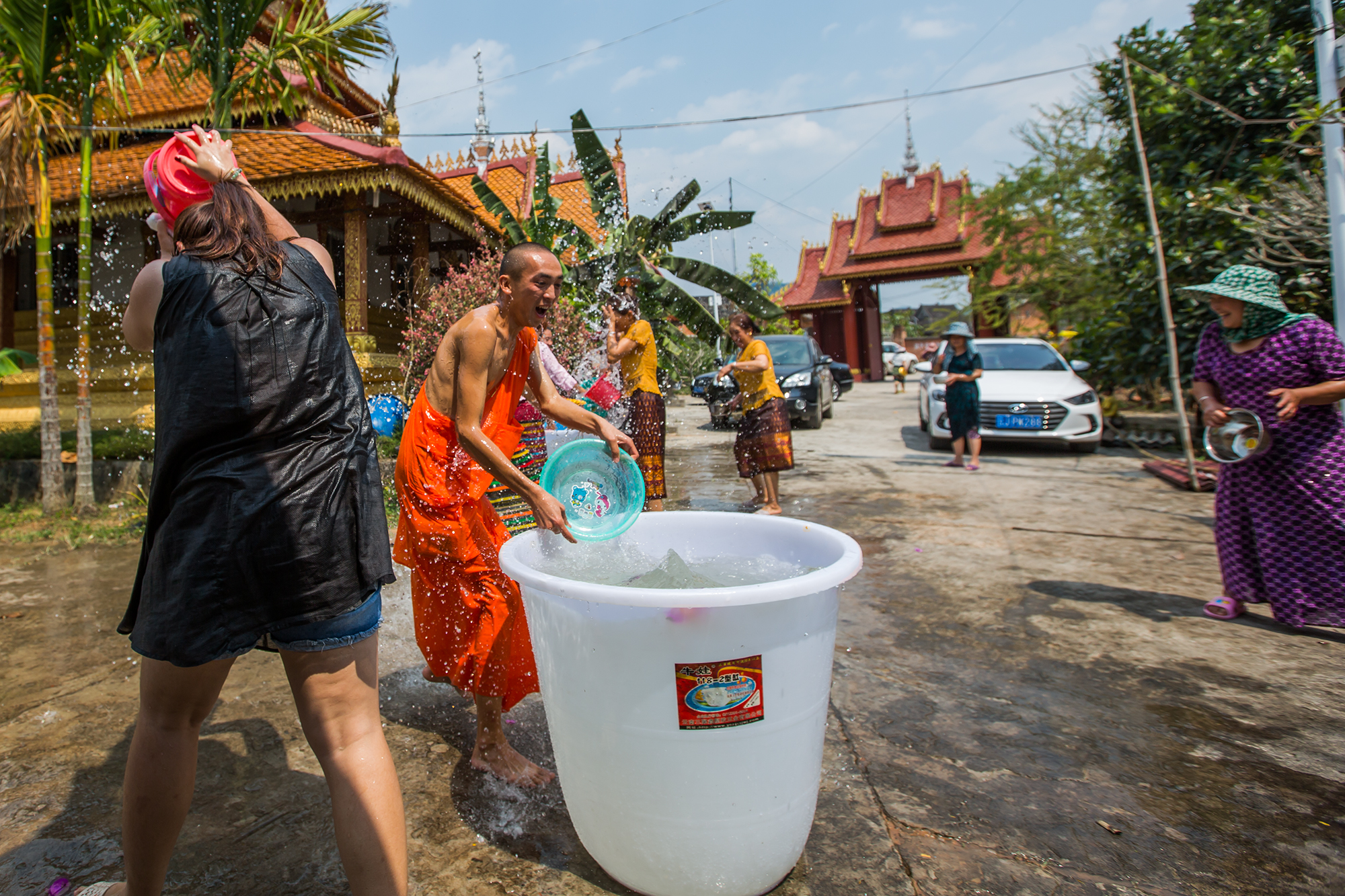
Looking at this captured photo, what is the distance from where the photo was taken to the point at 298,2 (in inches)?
285

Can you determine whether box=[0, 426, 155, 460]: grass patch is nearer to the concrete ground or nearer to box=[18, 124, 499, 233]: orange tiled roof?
box=[18, 124, 499, 233]: orange tiled roof

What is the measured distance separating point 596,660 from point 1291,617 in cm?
357

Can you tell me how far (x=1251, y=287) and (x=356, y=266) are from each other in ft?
29.7

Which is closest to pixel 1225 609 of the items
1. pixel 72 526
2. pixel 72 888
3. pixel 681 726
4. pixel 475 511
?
pixel 681 726

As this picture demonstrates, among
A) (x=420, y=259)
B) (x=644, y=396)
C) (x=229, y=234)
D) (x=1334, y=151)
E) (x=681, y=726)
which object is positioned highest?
(x=420, y=259)

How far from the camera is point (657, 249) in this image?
30.4 feet

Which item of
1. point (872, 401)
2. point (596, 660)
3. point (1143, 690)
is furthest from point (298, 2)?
point (872, 401)

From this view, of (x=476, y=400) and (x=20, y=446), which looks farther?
(x=20, y=446)

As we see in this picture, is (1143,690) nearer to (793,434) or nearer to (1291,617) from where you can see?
(1291,617)

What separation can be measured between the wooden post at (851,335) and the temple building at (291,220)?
56.6 ft

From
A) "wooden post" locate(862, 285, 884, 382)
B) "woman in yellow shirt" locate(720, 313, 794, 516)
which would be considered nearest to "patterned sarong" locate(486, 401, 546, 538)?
"woman in yellow shirt" locate(720, 313, 794, 516)

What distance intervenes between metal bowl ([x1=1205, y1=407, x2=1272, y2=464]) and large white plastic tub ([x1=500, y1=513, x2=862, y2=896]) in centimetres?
287

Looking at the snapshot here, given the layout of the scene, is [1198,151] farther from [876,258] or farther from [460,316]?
[876,258]

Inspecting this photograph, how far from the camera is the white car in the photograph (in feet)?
28.8
